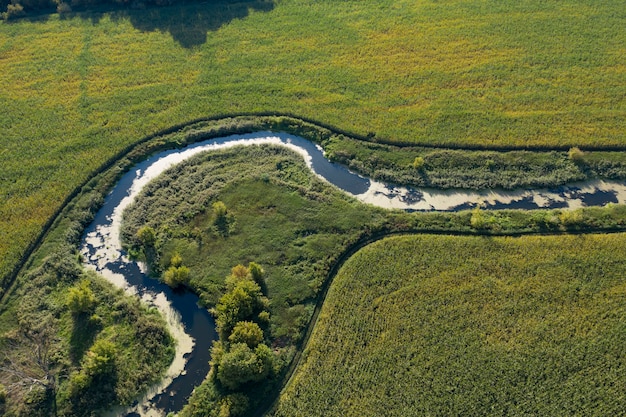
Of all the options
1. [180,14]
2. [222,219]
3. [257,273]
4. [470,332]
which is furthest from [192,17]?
[470,332]

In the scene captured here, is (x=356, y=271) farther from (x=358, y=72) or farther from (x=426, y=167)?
(x=358, y=72)

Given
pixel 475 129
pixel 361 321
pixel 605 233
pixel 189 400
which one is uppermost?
pixel 475 129

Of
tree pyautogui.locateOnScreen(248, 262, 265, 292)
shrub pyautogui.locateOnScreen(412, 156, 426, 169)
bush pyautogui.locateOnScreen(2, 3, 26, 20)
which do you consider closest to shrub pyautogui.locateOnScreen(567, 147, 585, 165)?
shrub pyautogui.locateOnScreen(412, 156, 426, 169)

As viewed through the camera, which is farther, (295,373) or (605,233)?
(605,233)

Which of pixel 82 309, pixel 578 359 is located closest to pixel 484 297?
pixel 578 359

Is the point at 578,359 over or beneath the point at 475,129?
beneath

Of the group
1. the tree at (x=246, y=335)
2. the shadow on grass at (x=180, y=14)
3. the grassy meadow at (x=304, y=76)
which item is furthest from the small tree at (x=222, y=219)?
the shadow on grass at (x=180, y=14)

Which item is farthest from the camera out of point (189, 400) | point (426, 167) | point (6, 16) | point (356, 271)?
point (6, 16)
